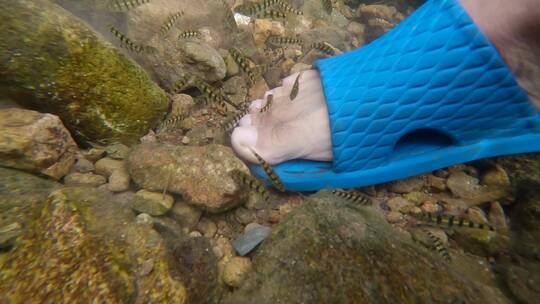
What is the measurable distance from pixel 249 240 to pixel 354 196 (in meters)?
1.09

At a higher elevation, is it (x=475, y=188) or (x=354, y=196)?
(x=475, y=188)

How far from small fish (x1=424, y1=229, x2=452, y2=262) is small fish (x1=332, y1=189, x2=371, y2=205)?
0.62 meters

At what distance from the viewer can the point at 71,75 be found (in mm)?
2639

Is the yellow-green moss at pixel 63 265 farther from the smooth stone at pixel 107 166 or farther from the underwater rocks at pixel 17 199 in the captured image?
the smooth stone at pixel 107 166

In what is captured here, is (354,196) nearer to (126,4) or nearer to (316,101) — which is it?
(316,101)

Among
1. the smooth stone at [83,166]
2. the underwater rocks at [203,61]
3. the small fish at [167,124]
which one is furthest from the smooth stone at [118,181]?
the underwater rocks at [203,61]

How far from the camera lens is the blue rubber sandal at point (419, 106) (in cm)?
234

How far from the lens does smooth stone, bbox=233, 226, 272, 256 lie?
98.7 inches

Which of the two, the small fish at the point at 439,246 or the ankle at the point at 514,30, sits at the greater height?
the ankle at the point at 514,30

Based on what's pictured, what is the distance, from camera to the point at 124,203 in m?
2.47

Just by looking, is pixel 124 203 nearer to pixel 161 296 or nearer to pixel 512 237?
pixel 161 296

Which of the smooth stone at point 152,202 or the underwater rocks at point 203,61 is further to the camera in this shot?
the underwater rocks at point 203,61

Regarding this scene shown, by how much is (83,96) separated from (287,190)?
205cm

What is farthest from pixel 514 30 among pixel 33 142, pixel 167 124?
pixel 33 142
